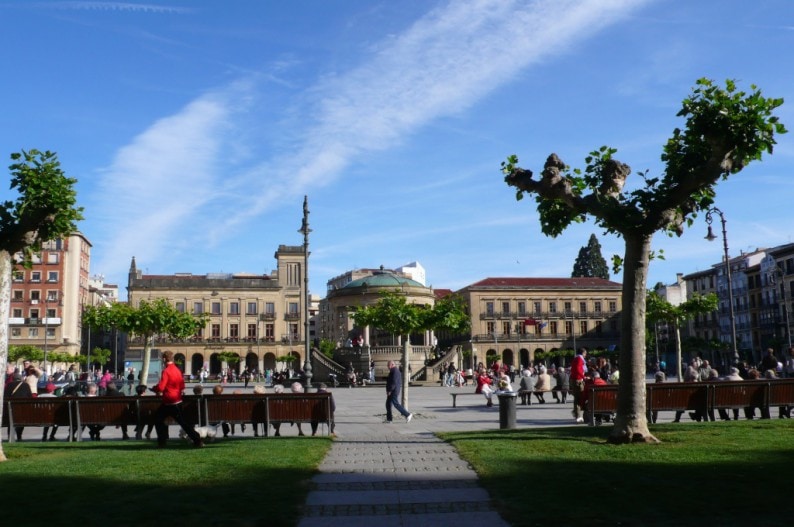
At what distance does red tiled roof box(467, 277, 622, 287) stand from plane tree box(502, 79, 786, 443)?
3419 inches

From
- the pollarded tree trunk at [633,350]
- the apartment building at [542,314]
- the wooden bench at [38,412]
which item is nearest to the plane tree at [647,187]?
the pollarded tree trunk at [633,350]

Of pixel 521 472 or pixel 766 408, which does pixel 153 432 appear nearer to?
pixel 521 472

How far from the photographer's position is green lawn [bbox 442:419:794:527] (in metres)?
6.88

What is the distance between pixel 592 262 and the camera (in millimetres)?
114750

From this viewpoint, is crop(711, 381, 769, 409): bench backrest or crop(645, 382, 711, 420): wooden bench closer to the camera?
crop(645, 382, 711, 420): wooden bench

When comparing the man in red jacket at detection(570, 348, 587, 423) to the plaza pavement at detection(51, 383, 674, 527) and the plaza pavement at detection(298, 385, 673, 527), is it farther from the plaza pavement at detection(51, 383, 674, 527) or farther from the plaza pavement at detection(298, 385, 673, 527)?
the plaza pavement at detection(298, 385, 673, 527)

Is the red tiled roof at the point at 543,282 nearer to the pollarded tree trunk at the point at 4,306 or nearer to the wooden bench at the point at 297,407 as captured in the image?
the wooden bench at the point at 297,407

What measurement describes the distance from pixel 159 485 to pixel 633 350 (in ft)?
25.3

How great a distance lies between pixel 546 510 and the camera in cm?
707

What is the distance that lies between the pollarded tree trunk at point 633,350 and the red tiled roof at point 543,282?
288ft

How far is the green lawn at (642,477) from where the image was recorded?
6879mm

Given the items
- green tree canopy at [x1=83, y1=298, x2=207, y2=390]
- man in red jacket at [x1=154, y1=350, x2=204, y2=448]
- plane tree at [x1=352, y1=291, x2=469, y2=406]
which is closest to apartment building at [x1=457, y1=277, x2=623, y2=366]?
green tree canopy at [x1=83, y1=298, x2=207, y2=390]

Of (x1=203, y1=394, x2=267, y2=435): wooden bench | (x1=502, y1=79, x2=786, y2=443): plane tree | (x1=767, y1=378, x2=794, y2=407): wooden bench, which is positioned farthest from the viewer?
(x1=767, y1=378, x2=794, y2=407): wooden bench

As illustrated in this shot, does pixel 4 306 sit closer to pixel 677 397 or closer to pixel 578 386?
pixel 578 386
